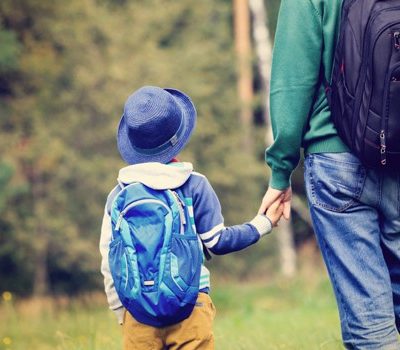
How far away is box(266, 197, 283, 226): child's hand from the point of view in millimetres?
3736

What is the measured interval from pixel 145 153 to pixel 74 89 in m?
18.8

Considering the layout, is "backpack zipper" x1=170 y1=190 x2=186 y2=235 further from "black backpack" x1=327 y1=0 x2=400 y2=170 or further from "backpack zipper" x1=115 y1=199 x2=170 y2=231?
"black backpack" x1=327 y1=0 x2=400 y2=170

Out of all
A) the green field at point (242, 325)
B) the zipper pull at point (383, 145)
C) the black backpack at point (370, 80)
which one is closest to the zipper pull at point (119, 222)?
the black backpack at point (370, 80)

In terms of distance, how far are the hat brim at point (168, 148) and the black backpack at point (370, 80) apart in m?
0.73

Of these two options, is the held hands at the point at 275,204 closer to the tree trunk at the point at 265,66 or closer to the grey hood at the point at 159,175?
the grey hood at the point at 159,175

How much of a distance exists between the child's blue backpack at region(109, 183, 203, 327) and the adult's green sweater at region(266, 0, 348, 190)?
49 centimetres

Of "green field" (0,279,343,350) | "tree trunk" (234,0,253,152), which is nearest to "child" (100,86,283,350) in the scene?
"green field" (0,279,343,350)

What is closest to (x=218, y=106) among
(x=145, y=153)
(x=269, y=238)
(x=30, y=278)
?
(x=269, y=238)

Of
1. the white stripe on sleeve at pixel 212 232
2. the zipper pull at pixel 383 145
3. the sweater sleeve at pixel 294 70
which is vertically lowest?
the white stripe on sleeve at pixel 212 232

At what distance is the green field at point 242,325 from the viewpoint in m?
5.49

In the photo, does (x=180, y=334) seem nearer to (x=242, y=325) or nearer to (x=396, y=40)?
(x=396, y=40)

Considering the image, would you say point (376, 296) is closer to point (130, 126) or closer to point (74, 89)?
point (130, 126)

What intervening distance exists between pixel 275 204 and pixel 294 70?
60cm

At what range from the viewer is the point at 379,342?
10.7 ft
